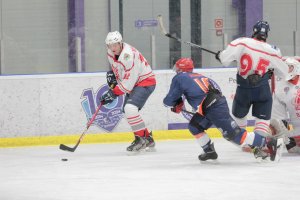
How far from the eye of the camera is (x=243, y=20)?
8688 millimetres

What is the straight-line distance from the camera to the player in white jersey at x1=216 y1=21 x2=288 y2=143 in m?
6.21

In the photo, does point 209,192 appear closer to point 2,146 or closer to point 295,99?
point 295,99

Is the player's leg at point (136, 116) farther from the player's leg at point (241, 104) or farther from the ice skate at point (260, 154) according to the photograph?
the ice skate at point (260, 154)

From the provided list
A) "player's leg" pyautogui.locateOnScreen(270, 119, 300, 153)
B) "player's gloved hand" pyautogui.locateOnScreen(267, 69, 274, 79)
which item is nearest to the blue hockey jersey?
"player's gloved hand" pyautogui.locateOnScreen(267, 69, 274, 79)

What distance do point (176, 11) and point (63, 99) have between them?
→ 143cm

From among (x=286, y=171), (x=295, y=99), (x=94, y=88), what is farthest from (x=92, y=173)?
(x=94, y=88)

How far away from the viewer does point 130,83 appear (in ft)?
23.1

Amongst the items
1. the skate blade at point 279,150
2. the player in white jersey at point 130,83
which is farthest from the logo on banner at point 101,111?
the skate blade at point 279,150

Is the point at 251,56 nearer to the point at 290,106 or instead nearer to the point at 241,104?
the point at 241,104

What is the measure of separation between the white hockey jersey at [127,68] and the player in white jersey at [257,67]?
3.10 feet

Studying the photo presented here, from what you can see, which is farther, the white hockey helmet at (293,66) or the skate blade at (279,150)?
the white hockey helmet at (293,66)

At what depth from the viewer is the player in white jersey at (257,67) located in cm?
621

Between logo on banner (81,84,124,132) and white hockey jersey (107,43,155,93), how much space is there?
97 cm

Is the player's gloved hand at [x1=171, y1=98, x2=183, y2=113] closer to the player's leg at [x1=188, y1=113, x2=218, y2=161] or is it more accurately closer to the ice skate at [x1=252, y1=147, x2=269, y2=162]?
the player's leg at [x1=188, y1=113, x2=218, y2=161]
